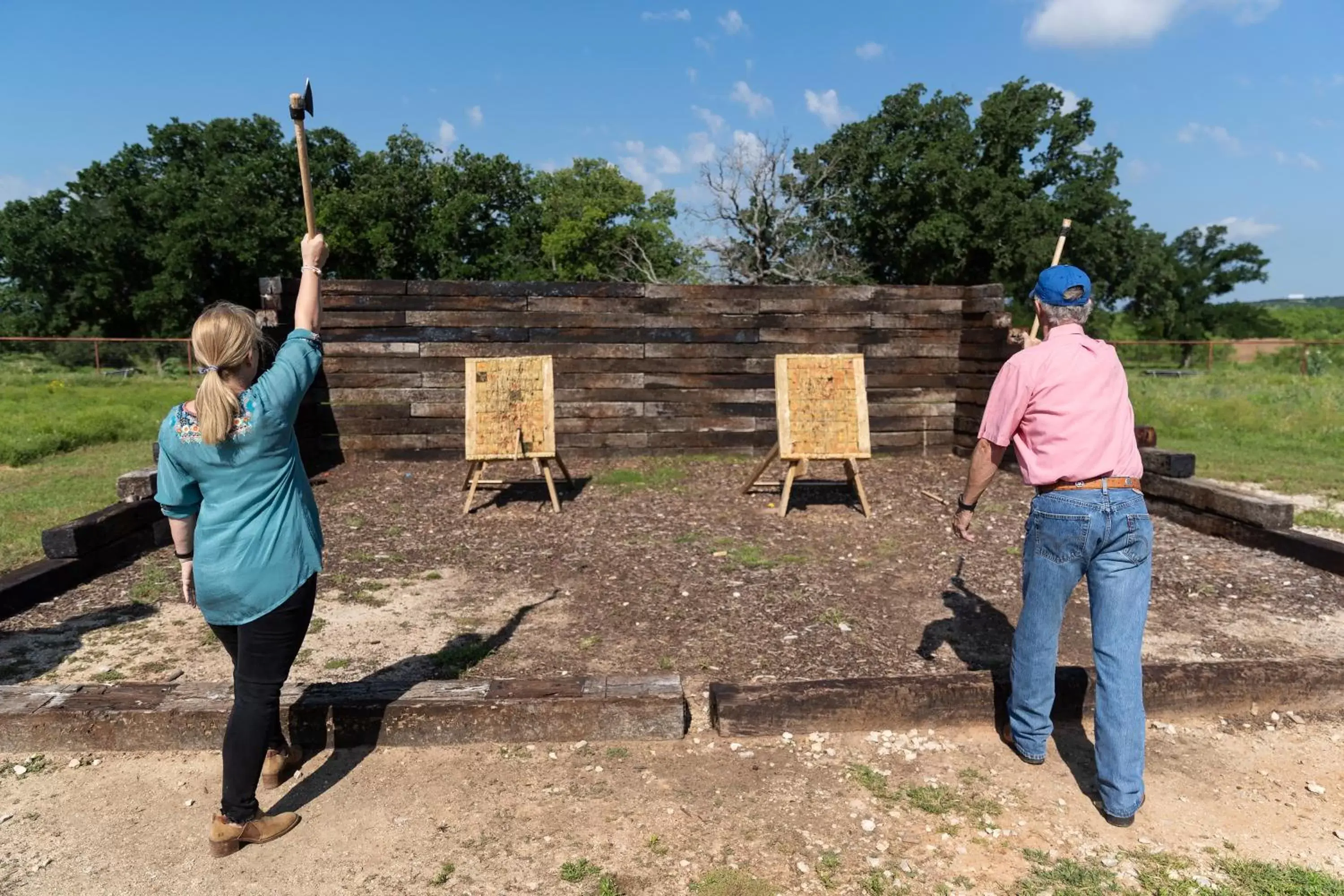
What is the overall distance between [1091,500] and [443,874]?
2667mm

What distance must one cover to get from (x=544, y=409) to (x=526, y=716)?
552cm

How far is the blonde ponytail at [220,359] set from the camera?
2.73 m

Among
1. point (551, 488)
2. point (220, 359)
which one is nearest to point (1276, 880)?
point (220, 359)

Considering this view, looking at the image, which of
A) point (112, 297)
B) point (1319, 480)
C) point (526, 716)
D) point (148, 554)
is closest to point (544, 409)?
point (148, 554)

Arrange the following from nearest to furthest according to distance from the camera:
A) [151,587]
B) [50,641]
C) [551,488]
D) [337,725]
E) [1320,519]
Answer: [337,725], [50,641], [151,587], [1320,519], [551,488]

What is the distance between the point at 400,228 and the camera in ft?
149

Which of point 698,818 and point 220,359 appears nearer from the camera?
point 220,359

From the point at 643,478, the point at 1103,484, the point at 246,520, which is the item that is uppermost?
the point at 1103,484

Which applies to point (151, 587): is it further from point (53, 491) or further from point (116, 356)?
point (116, 356)

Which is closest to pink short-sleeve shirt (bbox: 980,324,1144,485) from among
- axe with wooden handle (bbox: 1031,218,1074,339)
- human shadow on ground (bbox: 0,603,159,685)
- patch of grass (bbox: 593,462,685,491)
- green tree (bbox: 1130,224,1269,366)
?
axe with wooden handle (bbox: 1031,218,1074,339)

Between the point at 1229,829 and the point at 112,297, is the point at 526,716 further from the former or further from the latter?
the point at 112,297

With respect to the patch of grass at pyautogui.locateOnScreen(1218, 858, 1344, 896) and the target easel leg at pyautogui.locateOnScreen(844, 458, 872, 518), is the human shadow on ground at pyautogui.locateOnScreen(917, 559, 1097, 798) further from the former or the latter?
the target easel leg at pyautogui.locateOnScreen(844, 458, 872, 518)

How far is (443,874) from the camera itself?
2869 millimetres

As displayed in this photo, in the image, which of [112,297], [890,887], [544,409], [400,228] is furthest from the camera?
[400,228]
